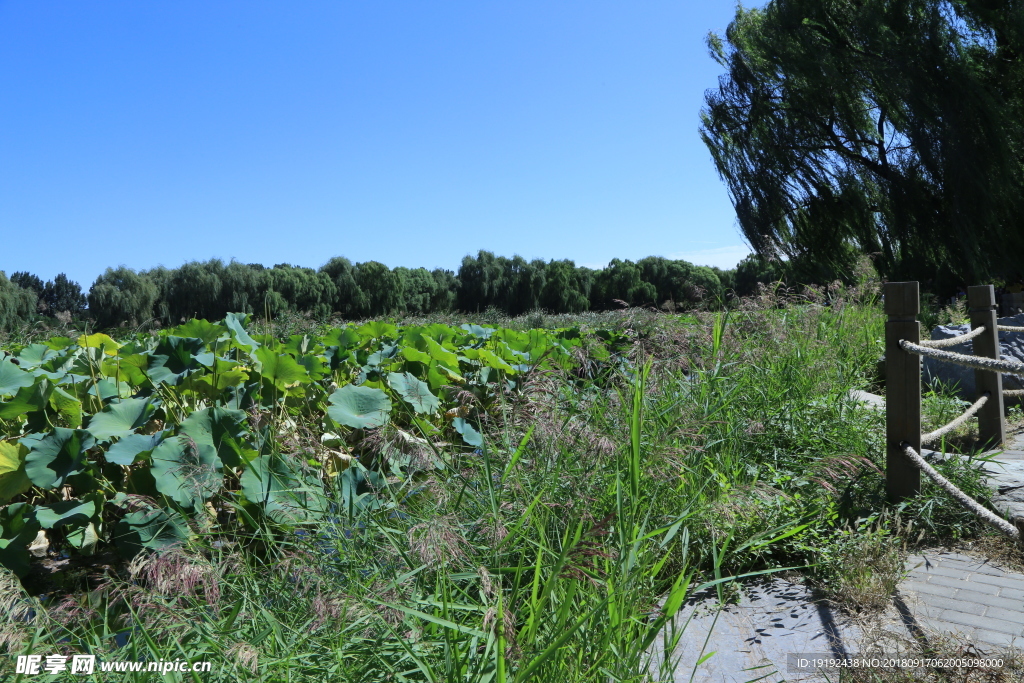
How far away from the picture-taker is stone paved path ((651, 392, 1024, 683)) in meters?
1.73

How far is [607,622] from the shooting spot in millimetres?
1570

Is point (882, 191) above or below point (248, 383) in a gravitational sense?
above

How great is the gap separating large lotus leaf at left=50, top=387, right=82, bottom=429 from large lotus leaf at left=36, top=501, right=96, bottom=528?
0.55 m

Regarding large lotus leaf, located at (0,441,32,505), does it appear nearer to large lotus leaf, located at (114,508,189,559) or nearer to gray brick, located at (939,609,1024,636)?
large lotus leaf, located at (114,508,189,559)

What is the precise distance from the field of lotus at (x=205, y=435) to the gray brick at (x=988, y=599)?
1.62 meters

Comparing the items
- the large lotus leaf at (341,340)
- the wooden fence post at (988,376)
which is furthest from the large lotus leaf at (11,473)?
the wooden fence post at (988,376)

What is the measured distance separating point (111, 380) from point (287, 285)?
2192 cm

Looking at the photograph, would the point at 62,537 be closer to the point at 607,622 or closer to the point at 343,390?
the point at 343,390

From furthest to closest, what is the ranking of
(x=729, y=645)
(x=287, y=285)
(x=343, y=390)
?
(x=287, y=285) → (x=343, y=390) → (x=729, y=645)

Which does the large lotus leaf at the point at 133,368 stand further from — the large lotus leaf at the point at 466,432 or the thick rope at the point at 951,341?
the thick rope at the point at 951,341

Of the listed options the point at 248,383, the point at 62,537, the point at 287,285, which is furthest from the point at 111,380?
the point at 287,285

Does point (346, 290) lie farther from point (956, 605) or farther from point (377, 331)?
point (956, 605)

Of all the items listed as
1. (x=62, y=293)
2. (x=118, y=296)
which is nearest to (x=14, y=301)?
(x=118, y=296)

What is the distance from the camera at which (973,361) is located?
7.41 feet
